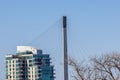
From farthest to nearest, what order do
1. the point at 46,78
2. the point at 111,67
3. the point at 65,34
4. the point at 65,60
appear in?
the point at 46,78
the point at 65,34
the point at 65,60
the point at 111,67

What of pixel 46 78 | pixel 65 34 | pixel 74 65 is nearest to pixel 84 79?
pixel 74 65

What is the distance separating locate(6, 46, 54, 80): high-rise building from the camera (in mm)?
151500

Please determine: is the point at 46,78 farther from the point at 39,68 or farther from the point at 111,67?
the point at 111,67

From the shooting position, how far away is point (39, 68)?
15438 centimetres

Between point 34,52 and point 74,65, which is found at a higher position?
point 34,52

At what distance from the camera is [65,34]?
5331cm

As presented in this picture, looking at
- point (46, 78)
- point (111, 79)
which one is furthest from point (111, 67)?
point (46, 78)

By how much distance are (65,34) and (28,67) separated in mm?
101300

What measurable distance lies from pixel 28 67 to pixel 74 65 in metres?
108

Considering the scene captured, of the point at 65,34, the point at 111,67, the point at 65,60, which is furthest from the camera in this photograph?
the point at 65,34

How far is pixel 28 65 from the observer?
6196 inches

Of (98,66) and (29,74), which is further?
(29,74)

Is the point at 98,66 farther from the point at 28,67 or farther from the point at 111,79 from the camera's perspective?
the point at 28,67

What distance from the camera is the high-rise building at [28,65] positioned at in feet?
497
